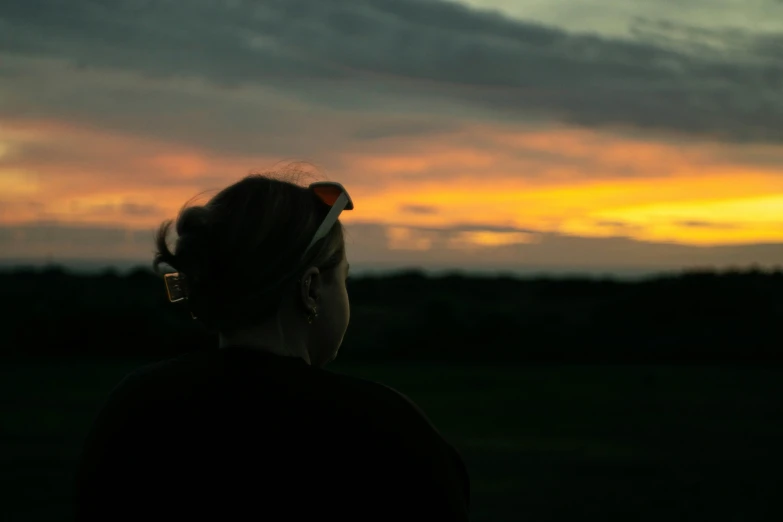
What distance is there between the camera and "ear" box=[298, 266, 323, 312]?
1.23 metres

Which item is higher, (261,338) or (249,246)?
(249,246)

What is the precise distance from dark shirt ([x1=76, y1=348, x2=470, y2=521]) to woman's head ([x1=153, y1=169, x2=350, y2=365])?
71mm

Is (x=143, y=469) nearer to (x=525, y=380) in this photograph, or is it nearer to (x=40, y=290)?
(x=525, y=380)

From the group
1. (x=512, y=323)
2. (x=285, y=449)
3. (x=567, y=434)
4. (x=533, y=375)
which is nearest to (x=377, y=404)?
(x=285, y=449)

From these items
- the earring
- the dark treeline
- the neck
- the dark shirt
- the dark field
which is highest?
the earring

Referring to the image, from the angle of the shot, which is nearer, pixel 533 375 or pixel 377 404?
pixel 377 404

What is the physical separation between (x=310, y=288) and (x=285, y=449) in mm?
248

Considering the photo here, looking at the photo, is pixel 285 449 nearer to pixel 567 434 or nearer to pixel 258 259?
pixel 258 259

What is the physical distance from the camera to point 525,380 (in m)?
11.7

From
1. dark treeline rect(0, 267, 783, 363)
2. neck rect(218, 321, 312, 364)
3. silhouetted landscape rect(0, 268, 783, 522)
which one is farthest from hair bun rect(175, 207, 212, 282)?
dark treeline rect(0, 267, 783, 363)

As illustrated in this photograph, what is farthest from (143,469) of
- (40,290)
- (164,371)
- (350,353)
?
(40,290)

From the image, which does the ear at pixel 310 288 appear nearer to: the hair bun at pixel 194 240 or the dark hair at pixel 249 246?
the dark hair at pixel 249 246

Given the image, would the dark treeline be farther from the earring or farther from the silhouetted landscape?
the earring

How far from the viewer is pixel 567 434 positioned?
845 centimetres
